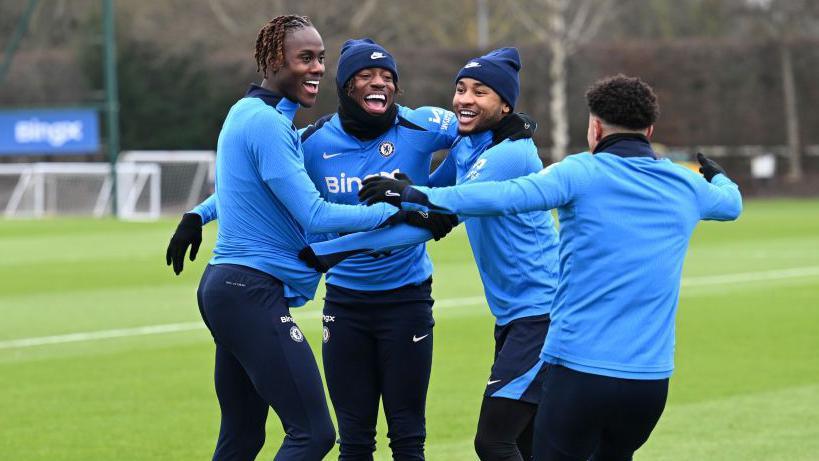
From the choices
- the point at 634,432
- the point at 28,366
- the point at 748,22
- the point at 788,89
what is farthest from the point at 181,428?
the point at 748,22

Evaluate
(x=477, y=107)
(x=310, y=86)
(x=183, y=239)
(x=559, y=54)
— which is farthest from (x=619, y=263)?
(x=559, y=54)

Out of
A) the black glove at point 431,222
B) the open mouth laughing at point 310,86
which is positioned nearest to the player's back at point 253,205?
the open mouth laughing at point 310,86

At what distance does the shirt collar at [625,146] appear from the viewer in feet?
17.8

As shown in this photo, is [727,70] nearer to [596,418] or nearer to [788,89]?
[788,89]

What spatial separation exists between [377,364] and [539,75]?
39.6 m

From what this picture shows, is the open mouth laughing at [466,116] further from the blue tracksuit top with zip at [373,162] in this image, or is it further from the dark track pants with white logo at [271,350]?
the dark track pants with white logo at [271,350]

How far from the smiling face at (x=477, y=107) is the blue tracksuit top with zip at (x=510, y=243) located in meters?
0.05

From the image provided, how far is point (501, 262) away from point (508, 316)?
25cm

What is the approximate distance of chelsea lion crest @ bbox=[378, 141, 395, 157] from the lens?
268 inches

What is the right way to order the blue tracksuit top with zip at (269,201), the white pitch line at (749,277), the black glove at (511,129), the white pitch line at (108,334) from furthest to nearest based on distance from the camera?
the white pitch line at (749,277) → the white pitch line at (108,334) → the black glove at (511,129) → the blue tracksuit top with zip at (269,201)

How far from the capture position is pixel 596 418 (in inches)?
209

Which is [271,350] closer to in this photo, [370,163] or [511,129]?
[370,163]

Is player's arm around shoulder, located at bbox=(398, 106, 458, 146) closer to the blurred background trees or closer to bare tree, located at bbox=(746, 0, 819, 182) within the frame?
the blurred background trees

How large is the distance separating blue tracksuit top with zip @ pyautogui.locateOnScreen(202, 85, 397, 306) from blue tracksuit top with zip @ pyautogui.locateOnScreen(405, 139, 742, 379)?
617 mm
